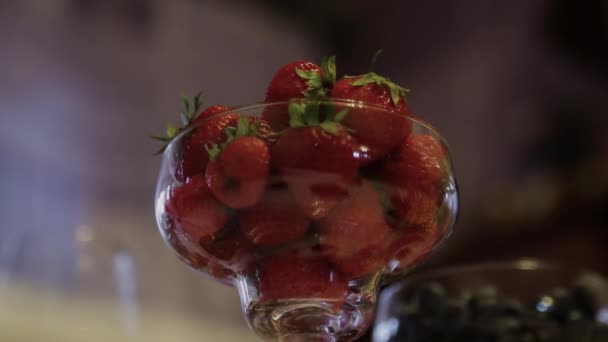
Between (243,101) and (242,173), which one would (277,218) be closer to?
(242,173)

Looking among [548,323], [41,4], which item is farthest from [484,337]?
[41,4]

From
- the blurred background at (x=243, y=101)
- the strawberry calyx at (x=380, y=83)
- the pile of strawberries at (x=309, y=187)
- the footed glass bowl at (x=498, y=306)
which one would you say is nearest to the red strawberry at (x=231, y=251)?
the pile of strawberries at (x=309, y=187)

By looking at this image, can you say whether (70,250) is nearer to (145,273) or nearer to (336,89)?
(336,89)

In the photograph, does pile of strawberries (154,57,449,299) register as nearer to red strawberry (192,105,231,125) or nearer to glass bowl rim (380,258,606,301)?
red strawberry (192,105,231,125)

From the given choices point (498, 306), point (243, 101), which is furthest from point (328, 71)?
point (243, 101)

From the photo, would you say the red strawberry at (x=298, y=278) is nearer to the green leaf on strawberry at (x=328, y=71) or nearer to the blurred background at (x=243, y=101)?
the green leaf on strawberry at (x=328, y=71)

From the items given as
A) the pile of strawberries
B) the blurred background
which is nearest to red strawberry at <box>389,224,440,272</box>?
the pile of strawberries
